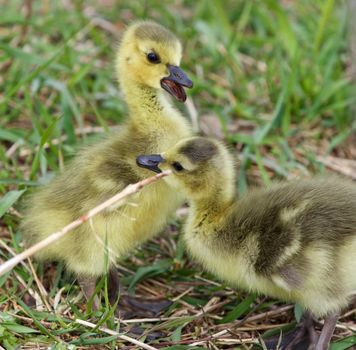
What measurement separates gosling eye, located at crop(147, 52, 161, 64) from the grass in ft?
1.28

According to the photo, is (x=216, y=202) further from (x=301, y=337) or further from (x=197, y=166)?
(x=301, y=337)

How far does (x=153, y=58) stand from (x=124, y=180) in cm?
44

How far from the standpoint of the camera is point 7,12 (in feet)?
12.9

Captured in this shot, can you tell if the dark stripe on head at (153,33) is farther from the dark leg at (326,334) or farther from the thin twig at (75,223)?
the dark leg at (326,334)

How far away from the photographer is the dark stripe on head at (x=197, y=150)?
7.35 feet

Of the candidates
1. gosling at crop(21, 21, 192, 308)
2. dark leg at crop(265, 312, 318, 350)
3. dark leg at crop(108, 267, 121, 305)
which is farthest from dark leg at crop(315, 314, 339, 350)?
dark leg at crop(108, 267, 121, 305)

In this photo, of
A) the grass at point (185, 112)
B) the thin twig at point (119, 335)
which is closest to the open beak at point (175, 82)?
the grass at point (185, 112)

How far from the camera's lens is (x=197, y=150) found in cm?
224

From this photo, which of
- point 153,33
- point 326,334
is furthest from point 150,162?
point 326,334

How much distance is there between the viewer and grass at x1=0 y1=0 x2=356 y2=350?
2389 mm

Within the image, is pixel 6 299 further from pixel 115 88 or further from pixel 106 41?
pixel 106 41

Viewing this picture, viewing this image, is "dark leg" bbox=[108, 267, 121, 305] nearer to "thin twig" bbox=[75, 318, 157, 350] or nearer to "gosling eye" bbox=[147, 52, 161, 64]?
"thin twig" bbox=[75, 318, 157, 350]

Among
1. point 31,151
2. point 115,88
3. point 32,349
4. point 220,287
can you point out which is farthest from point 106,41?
point 32,349

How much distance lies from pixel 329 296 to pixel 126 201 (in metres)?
0.63
